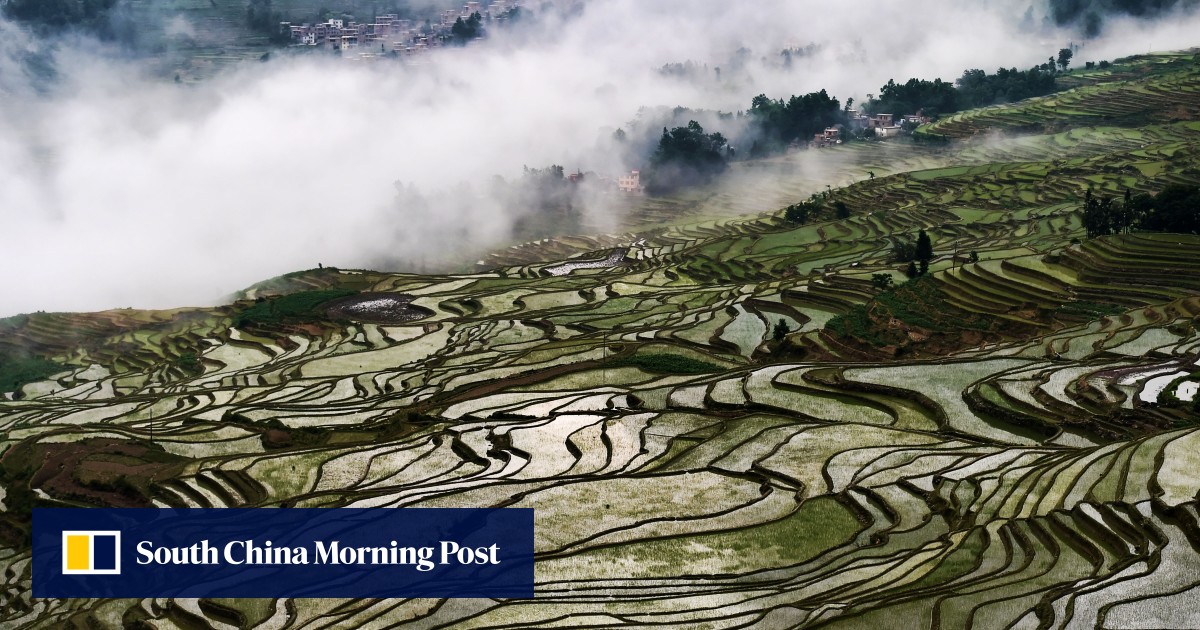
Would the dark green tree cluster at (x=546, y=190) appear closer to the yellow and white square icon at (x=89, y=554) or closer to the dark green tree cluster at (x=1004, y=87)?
the dark green tree cluster at (x=1004, y=87)

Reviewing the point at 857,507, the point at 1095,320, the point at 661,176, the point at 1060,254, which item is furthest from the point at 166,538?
the point at 661,176

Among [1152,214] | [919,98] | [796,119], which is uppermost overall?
[919,98]

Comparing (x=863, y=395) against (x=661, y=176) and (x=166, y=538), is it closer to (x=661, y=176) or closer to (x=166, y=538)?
(x=166, y=538)

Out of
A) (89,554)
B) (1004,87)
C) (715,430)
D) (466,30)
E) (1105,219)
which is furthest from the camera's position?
(466,30)

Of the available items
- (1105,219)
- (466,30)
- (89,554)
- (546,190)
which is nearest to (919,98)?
(546,190)

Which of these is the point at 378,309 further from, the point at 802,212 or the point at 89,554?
the point at 89,554

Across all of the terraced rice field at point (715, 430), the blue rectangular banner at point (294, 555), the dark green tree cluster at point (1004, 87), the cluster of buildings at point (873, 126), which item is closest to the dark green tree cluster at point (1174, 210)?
the terraced rice field at point (715, 430)
